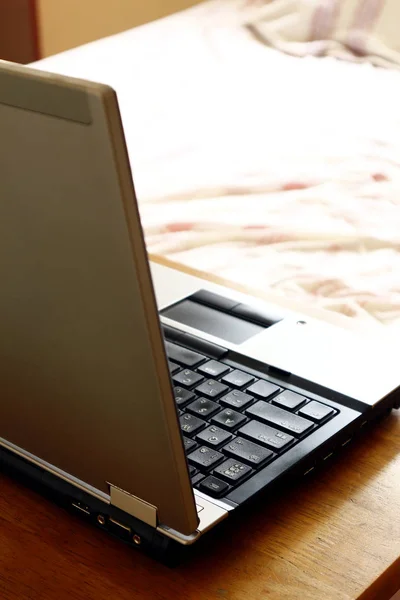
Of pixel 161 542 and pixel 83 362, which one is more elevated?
pixel 83 362

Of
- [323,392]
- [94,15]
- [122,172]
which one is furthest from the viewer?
[94,15]

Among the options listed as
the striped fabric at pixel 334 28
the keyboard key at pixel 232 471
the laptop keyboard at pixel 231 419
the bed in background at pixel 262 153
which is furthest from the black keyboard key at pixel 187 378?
the striped fabric at pixel 334 28

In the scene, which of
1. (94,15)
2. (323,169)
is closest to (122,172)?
(323,169)

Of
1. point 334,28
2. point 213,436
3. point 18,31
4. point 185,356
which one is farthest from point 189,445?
point 18,31

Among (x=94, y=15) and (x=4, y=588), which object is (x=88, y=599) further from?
(x=94, y=15)

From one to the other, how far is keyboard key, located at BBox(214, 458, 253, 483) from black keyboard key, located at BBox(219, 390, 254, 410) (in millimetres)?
66

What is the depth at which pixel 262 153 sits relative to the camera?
147 cm

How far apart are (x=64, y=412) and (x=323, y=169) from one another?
3.18 ft

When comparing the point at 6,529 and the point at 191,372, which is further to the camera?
the point at 191,372

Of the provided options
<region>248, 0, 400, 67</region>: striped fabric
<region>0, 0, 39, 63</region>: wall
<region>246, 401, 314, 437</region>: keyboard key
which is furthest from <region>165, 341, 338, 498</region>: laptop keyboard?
<region>0, 0, 39, 63</region>: wall

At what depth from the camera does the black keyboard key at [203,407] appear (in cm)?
63

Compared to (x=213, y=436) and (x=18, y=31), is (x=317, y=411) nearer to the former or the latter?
(x=213, y=436)

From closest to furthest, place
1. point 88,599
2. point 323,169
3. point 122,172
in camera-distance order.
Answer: point 122,172 → point 88,599 → point 323,169

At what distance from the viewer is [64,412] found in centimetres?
52
